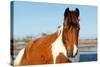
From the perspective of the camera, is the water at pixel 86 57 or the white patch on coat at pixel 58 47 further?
the water at pixel 86 57

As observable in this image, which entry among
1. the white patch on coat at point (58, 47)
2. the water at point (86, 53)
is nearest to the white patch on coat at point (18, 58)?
the white patch on coat at point (58, 47)

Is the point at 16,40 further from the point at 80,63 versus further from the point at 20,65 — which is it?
the point at 80,63

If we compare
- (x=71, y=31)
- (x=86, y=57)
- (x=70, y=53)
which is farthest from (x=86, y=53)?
(x=71, y=31)

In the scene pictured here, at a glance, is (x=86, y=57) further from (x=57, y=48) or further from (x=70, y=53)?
(x=57, y=48)

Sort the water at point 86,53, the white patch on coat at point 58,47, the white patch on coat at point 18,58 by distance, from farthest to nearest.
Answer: the water at point 86,53 → the white patch on coat at point 58,47 → the white patch on coat at point 18,58

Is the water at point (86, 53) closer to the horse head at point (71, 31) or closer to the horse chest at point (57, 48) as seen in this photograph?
the horse head at point (71, 31)

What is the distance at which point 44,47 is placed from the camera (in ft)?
6.66

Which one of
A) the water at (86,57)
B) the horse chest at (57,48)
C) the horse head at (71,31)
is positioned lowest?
the water at (86,57)

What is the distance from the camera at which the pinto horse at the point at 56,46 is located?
77.7 inches

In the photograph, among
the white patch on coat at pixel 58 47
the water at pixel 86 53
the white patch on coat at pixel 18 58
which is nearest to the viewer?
the white patch on coat at pixel 18 58

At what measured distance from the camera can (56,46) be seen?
2088 mm

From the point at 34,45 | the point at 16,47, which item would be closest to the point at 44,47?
the point at 34,45

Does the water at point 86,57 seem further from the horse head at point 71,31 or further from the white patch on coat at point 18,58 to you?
the white patch on coat at point 18,58

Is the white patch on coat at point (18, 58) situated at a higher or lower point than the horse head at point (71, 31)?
lower
